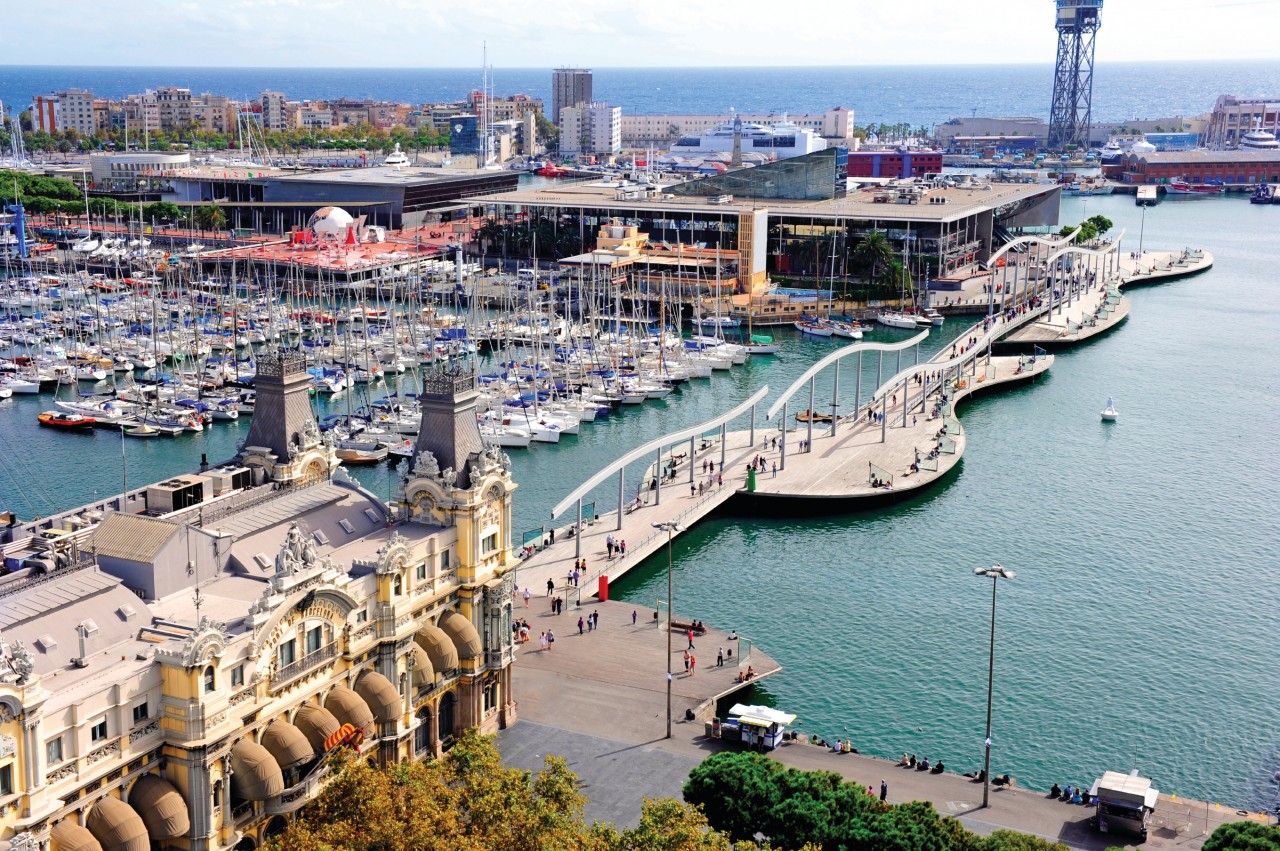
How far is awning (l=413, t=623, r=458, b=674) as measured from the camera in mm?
55875

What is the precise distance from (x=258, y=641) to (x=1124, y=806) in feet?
102

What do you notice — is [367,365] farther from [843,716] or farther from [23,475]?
[843,716]

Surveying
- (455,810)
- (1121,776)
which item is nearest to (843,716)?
(1121,776)

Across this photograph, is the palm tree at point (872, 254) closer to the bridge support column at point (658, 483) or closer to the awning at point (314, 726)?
the bridge support column at point (658, 483)

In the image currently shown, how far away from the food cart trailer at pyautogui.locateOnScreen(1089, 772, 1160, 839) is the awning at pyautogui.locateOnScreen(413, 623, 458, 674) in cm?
2495

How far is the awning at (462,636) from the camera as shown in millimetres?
57094

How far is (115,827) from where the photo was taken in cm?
4172

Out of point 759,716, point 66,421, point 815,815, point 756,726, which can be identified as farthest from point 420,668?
point 66,421

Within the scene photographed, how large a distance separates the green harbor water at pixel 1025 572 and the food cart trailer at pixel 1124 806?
612 centimetres

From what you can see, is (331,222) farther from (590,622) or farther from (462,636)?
(462,636)

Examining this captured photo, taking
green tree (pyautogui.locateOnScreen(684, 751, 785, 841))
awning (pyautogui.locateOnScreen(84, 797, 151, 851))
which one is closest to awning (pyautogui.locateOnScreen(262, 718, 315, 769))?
awning (pyautogui.locateOnScreen(84, 797, 151, 851))

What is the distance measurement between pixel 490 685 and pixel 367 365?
67.1 m

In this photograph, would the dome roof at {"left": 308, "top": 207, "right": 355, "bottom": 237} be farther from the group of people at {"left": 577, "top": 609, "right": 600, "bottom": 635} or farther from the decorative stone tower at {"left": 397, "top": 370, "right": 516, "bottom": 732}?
the decorative stone tower at {"left": 397, "top": 370, "right": 516, "bottom": 732}

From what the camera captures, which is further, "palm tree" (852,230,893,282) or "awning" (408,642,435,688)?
"palm tree" (852,230,893,282)
